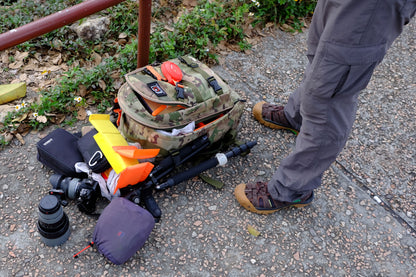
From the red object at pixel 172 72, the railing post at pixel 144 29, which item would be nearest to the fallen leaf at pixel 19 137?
the railing post at pixel 144 29

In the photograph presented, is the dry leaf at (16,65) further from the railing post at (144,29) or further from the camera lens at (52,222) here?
the camera lens at (52,222)

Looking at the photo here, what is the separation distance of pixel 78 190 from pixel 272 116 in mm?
1763

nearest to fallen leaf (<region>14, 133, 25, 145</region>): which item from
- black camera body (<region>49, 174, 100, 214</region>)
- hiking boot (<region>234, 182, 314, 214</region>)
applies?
black camera body (<region>49, 174, 100, 214</region>)

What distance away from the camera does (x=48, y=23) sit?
2.06 m

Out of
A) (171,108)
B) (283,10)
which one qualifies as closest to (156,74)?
(171,108)

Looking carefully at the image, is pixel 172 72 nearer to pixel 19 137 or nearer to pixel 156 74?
pixel 156 74

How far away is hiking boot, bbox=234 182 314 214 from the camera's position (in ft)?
8.52

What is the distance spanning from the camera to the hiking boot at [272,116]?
3.20m

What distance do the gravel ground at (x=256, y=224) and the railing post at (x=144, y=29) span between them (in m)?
1.08

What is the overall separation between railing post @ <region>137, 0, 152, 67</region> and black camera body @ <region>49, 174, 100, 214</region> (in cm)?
110

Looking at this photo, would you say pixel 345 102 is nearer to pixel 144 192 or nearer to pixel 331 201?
pixel 331 201

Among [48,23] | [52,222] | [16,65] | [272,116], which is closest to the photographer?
[48,23]

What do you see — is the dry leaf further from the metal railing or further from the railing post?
the metal railing

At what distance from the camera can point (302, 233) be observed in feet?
8.49
